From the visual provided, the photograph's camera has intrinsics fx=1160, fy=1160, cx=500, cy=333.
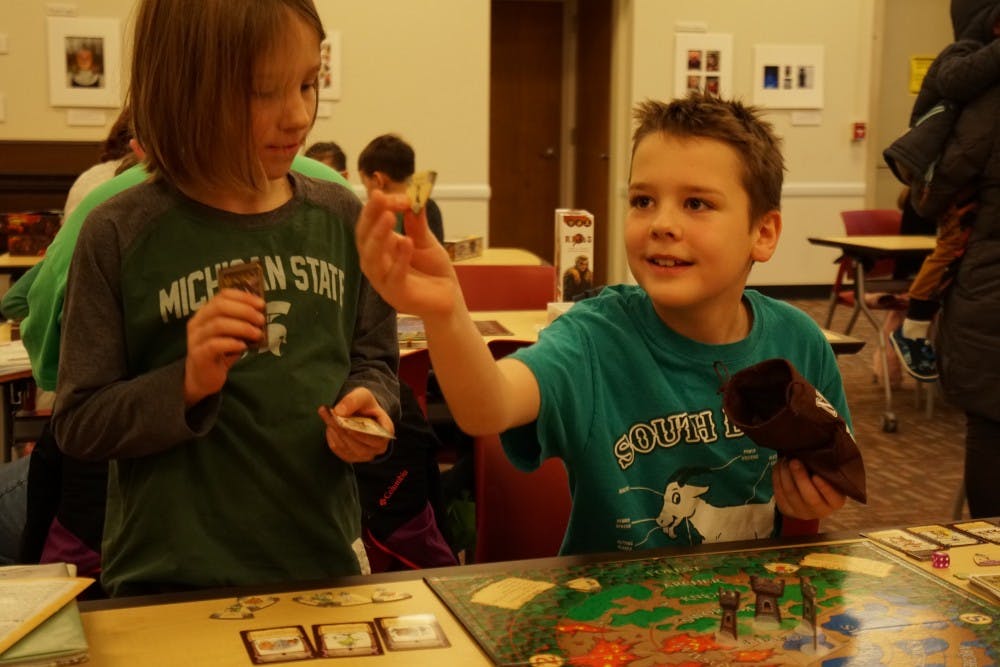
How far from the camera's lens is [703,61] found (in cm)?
975

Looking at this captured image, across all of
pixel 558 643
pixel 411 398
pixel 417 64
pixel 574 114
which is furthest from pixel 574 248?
pixel 574 114

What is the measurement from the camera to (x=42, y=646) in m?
1.08

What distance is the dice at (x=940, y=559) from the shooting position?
1.42 metres

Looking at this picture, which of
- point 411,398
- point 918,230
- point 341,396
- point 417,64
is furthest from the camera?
point 417,64

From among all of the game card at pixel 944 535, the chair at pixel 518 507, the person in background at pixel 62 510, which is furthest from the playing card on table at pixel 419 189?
the person in background at pixel 62 510

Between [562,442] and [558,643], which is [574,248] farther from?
[558,643]

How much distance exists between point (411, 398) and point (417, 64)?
22.2ft

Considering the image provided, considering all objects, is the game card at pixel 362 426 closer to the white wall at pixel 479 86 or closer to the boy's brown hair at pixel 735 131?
the boy's brown hair at pixel 735 131

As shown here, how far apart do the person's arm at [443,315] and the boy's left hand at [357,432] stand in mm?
100

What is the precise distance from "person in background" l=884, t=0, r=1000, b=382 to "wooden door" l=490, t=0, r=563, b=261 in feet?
25.5

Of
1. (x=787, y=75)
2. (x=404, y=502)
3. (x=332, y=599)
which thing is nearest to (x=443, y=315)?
(x=332, y=599)

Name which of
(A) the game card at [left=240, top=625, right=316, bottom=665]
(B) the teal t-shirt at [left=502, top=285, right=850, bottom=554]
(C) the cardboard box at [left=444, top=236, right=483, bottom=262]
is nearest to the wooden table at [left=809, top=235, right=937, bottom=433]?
(C) the cardboard box at [left=444, top=236, right=483, bottom=262]

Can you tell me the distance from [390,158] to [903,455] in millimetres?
2802

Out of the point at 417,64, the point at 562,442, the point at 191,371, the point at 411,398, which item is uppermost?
the point at 417,64
